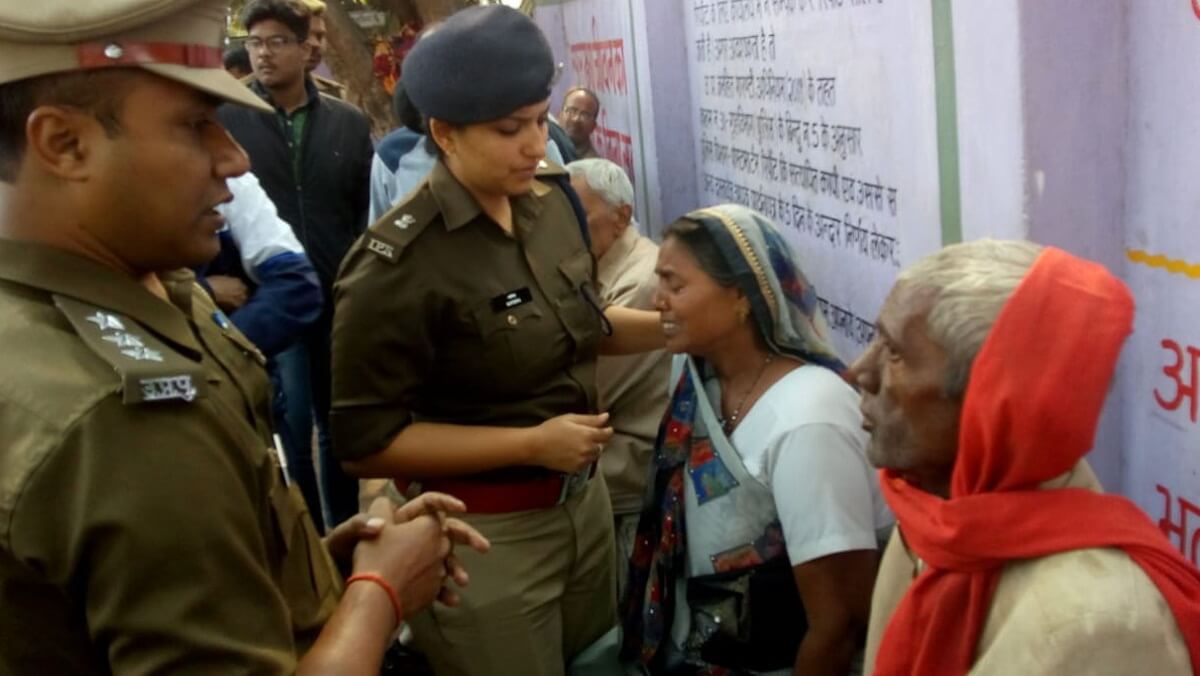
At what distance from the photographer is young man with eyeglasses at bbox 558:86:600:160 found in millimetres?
5609

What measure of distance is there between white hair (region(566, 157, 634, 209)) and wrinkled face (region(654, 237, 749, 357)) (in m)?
1.27

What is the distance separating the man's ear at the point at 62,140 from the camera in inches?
46.3

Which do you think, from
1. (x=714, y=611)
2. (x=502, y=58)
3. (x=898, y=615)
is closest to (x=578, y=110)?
(x=502, y=58)

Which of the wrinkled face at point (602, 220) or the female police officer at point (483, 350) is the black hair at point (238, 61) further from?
the female police officer at point (483, 350)

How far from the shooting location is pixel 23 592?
113 cm

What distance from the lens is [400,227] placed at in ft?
7.39

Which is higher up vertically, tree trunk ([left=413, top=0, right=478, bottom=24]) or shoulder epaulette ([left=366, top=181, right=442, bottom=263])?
tree trunk ([left=413, top=0, right=478, bottom=24])

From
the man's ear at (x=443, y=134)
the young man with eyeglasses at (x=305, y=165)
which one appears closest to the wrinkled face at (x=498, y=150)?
the man's ear at (x=443, y=134)

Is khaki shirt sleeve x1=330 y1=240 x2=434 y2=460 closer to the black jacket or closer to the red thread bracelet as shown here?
the red thread bracelet

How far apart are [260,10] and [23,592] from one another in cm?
351

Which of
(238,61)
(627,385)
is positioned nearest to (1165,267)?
(627,385)

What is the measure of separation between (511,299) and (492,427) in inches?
10.6

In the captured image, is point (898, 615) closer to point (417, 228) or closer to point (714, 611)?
point (714, 611)

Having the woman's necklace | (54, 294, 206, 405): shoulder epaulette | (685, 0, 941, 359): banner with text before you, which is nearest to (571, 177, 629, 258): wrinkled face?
(685, 0, 941, 359): banner with text
